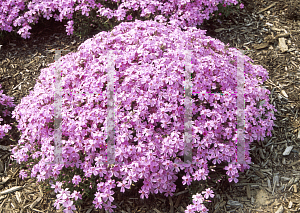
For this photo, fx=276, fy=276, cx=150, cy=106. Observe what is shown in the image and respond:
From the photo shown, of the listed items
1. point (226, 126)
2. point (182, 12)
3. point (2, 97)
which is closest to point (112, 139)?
point (226, 126)

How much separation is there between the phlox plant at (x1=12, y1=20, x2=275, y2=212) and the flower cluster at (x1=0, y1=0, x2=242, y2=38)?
71.2 inches

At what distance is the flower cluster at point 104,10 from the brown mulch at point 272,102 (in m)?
0.53

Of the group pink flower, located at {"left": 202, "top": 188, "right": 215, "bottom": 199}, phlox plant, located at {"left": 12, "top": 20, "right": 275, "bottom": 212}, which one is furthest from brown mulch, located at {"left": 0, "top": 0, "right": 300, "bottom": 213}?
phlox plant, located at {"left": 12, "top": 20, "right": 275, "bottom": 212}

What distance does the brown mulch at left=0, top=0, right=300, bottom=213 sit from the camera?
449cm

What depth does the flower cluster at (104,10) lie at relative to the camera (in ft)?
21.4

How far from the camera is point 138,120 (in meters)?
4.05

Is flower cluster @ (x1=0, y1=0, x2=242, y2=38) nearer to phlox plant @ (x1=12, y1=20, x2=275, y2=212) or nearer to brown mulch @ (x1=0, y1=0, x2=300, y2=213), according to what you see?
brown mulch @ (x1=0, y1=0, x2=300, y2=213)

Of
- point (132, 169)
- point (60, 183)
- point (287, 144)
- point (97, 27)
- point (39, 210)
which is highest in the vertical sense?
point (97, 27)

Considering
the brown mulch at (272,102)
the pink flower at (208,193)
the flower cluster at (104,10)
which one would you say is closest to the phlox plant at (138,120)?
the pink flower at (208,193)

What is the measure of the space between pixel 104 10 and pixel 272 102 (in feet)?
14.1

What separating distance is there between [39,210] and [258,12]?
293 inches

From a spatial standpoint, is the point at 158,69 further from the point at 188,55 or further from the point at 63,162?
the point at 63,162

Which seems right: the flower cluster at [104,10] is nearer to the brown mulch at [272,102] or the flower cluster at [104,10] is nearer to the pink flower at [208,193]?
the brown mulch at [272,102]

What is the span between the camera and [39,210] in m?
4.61
